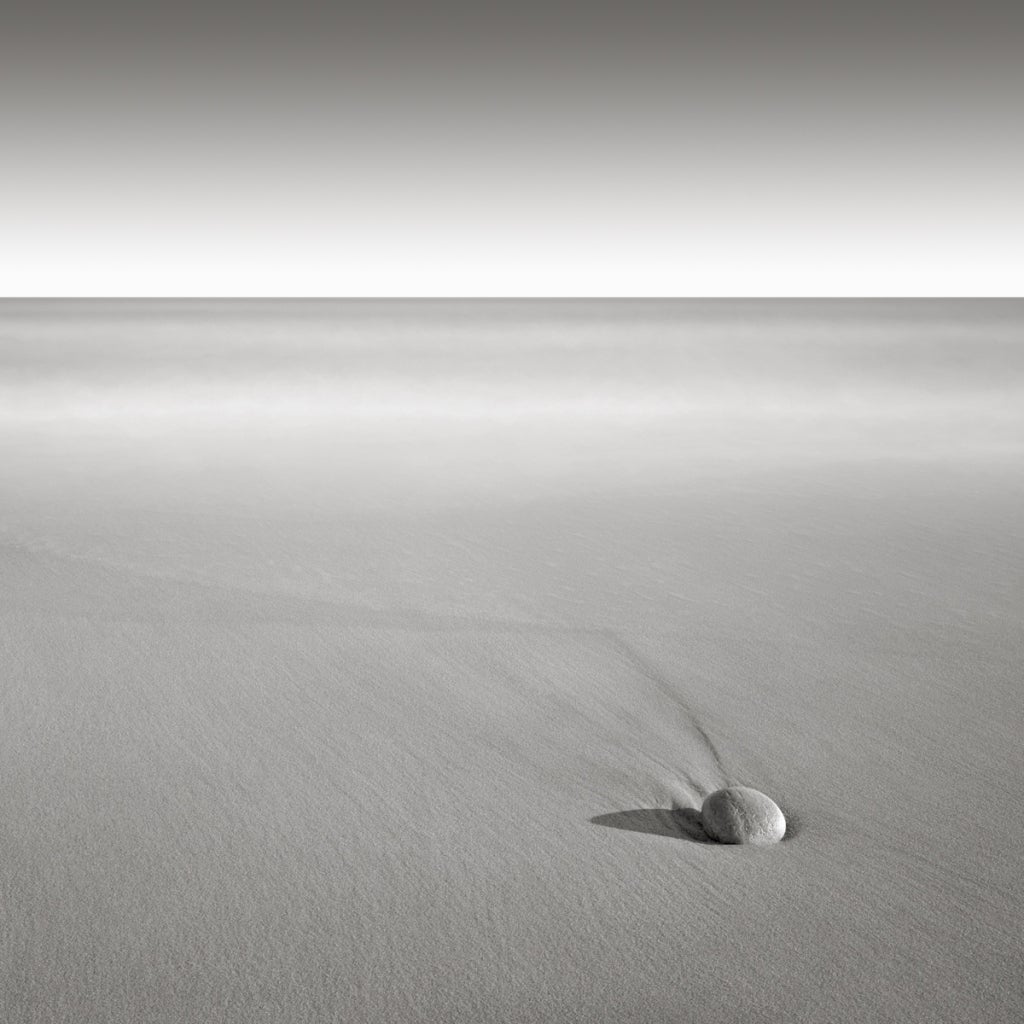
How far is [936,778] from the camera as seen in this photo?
5.83 feet

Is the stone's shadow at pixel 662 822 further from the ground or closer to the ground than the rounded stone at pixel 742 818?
closer to the ground

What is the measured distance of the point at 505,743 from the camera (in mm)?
1910

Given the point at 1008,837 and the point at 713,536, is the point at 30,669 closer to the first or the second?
the point at 1008,837

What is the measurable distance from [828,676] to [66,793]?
147cm

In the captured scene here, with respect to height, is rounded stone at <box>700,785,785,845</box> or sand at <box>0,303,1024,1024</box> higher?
rounded stone at <box>700,785,785,845</box>

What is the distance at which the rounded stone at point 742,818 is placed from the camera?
156cm

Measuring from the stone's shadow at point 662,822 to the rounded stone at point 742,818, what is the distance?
0.02 metres

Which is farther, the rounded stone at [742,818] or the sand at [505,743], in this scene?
the rounded stone at [742,818]

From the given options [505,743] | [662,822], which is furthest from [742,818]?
[505,743]

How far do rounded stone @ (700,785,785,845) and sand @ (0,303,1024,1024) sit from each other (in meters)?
0.03

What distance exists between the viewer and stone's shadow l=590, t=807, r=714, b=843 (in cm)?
159

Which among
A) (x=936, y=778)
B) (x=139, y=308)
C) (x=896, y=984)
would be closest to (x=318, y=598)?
(x=936, y=778)

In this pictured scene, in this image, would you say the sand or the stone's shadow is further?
the stone's shadow

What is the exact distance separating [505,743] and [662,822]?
0.37 metres
